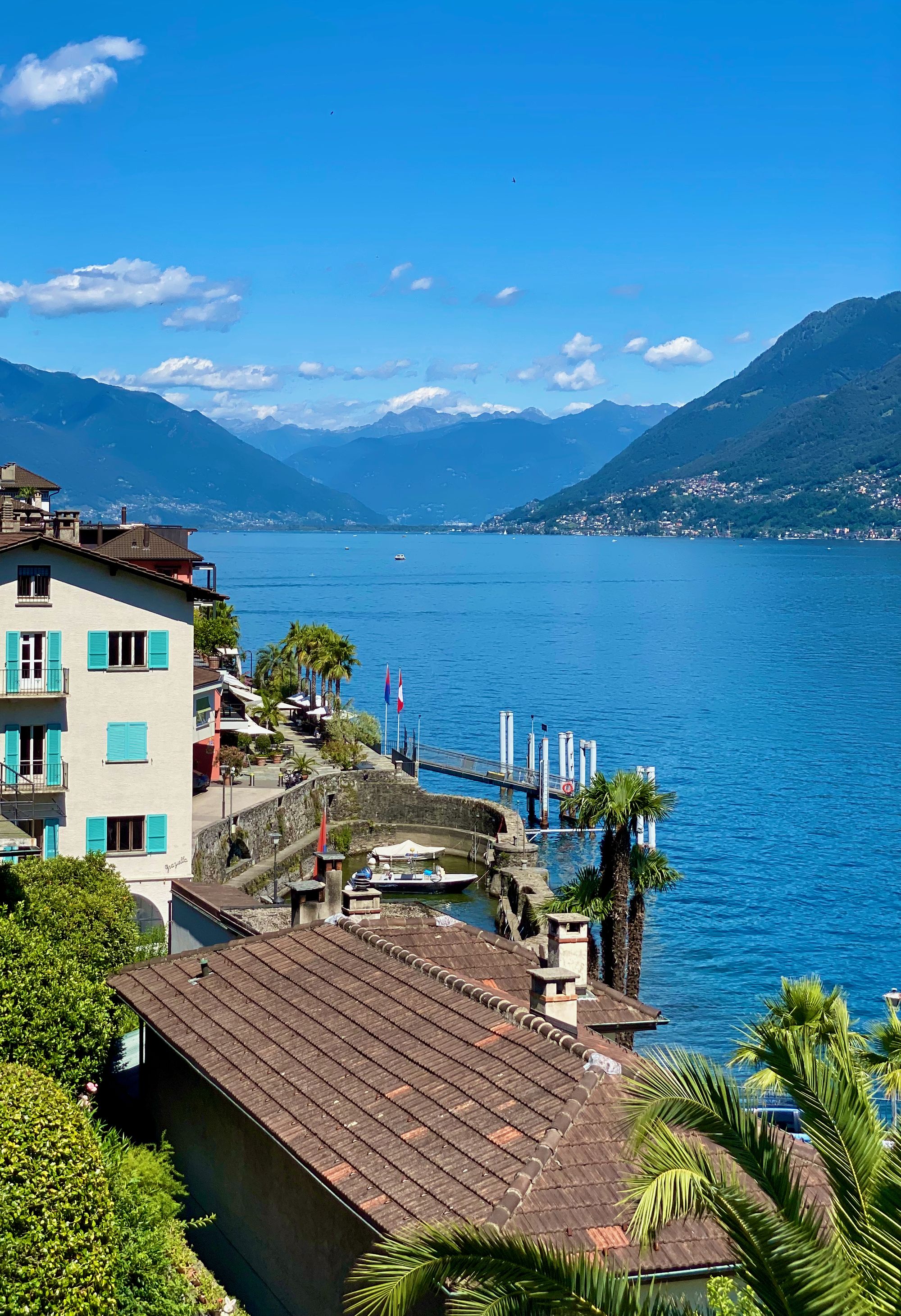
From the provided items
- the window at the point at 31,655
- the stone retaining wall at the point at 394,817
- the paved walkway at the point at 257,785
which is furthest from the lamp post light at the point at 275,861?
the window at the point at 31,655

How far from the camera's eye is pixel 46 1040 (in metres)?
16.8

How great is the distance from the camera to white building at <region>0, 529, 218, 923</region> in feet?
109

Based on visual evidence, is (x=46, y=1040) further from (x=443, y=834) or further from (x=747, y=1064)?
(x=443, y=834)

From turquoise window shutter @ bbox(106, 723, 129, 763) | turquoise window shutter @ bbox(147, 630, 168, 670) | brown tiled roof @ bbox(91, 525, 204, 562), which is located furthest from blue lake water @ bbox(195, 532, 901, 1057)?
turquoise window shutter @ bbox(147, 630, 168, 670)

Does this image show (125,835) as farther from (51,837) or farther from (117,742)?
(117,742)

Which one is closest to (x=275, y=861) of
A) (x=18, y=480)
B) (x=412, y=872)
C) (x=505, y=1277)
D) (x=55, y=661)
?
(x=412, y=872)

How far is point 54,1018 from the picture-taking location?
16891 mm

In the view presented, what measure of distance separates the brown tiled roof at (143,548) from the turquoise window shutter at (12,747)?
12562 millimetres

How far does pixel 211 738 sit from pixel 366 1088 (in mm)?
38481

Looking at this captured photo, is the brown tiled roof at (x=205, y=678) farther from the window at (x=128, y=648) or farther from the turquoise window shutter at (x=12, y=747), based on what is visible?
the turquoise window shutter at (x=12, y=747)

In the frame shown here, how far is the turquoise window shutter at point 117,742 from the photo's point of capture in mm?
34125

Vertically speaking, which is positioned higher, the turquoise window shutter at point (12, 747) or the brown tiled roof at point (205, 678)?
the brown tiled roof at point (205, 678)

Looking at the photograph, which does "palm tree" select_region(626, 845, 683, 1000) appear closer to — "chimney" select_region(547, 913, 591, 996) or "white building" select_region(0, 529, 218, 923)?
"white building" select_region(0, 529, 218, 923)

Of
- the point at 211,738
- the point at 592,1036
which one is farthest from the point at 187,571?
the point at 592,1036
